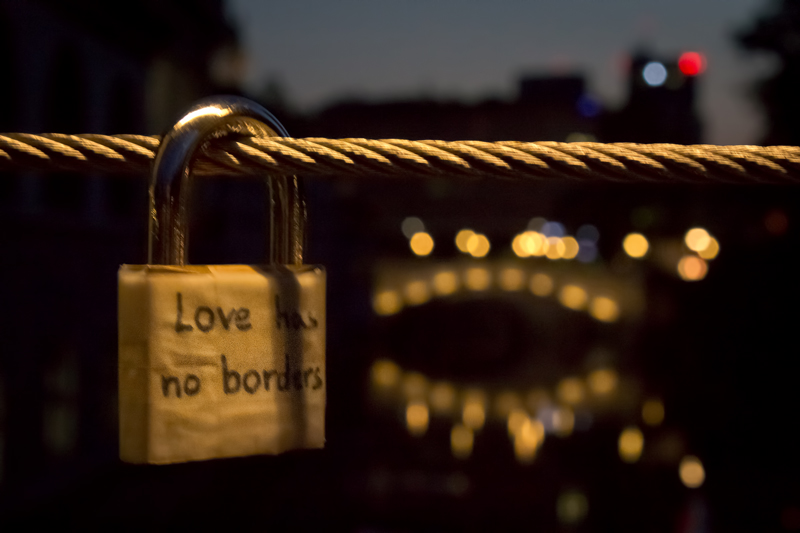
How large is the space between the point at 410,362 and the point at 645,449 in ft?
31.3

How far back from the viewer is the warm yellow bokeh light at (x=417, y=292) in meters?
27.0

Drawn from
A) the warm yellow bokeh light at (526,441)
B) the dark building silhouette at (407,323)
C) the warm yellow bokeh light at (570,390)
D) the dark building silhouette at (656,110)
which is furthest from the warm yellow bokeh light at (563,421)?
the dark building silhouette at (656,110)

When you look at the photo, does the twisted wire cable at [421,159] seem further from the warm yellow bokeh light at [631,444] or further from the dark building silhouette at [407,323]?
the warm yellow bokeh light at [631,444]

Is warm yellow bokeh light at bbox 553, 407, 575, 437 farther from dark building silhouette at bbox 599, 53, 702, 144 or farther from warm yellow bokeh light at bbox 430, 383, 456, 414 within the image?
dark building silhouette at bbox 599, 53, 702, 144

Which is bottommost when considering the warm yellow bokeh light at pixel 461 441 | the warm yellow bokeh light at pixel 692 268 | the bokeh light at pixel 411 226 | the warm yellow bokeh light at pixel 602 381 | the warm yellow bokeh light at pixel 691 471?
the warm yellow bokeh light at pixel 461 441

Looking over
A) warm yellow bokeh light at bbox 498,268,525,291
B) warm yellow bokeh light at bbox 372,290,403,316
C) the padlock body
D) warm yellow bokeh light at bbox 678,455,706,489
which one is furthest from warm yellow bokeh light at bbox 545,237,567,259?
the padlock body

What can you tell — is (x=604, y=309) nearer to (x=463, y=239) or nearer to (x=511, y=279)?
(x=511, y=279)

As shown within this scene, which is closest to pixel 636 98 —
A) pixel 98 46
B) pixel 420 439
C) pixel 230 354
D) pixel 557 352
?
pixel 557 352

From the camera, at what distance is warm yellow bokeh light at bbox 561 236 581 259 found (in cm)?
2811

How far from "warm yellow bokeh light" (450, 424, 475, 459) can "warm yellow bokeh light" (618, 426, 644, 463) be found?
17.6 ft

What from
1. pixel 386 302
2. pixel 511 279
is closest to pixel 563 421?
pixel 511 279

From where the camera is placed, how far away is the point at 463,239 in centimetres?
2970

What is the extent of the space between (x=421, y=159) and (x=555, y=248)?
29057 millimetres

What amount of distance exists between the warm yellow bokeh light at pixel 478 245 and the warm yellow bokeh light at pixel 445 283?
1511 millimetres
